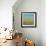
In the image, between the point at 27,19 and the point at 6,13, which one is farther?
the point at 27,19

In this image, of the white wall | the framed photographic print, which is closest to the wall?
the framed photographic print

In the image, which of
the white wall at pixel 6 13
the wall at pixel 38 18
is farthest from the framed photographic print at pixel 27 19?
the white wall at pixel 6 13

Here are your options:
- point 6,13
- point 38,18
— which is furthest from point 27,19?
point 6,13

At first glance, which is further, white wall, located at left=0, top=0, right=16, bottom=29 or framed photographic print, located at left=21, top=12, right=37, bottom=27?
framed photographic print, located at left=21, top=12, right=37, bottom=27

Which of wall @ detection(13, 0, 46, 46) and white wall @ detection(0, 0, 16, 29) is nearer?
white wall @ detection(0, 0, 16, 29)

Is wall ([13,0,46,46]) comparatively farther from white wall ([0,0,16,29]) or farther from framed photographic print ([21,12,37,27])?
white wall ([0,0,16,29])

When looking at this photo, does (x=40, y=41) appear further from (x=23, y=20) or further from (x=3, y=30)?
(x=3, y=30)

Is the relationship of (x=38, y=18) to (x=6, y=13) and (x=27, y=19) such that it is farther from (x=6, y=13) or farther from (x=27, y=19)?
(x=6, y=13)

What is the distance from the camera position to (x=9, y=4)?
4.19 meters

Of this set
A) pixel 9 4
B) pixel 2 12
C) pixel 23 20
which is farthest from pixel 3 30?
pixel 23 20

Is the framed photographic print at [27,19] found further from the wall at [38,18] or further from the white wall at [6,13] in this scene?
the white wall at [6,13]

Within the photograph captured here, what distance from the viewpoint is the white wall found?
4.14m

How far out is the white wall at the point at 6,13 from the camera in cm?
414

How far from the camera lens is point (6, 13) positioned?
418cm
